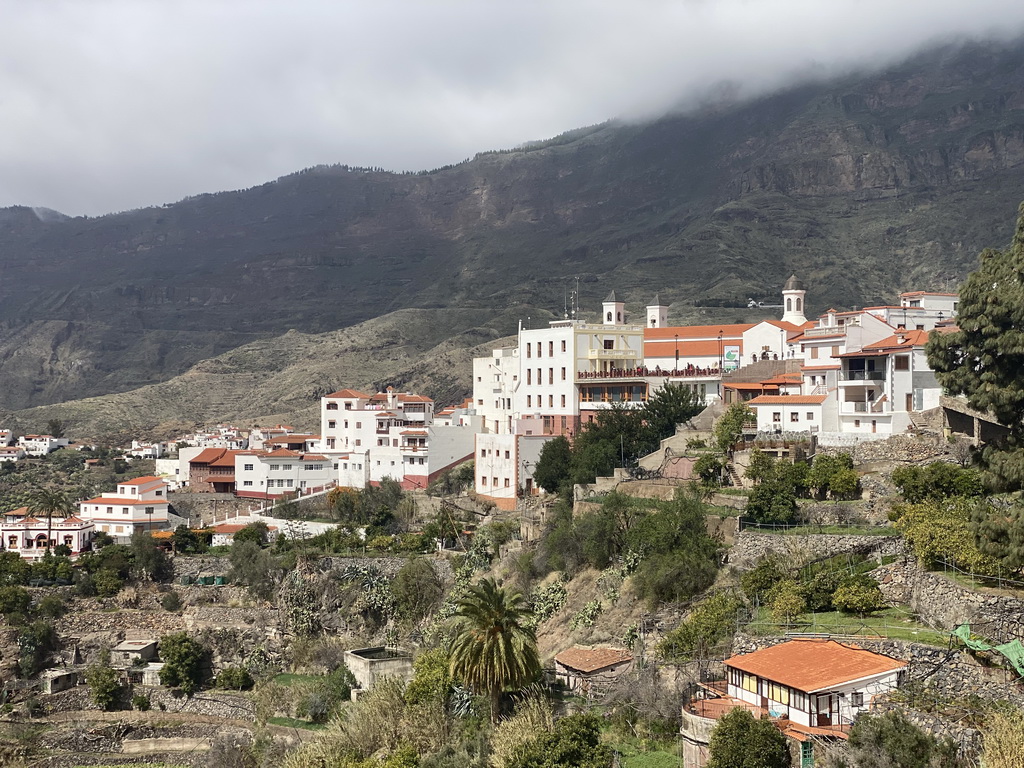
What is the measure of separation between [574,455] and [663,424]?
4.88 m

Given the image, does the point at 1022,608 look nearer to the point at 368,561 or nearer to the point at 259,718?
the point at 259,718

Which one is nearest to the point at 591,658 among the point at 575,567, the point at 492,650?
the point at 492,650

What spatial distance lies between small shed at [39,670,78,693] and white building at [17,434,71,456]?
61.5 meters

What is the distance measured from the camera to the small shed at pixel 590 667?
34.4 m

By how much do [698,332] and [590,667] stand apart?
35.9 meters

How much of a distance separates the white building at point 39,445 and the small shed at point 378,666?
74942 mm

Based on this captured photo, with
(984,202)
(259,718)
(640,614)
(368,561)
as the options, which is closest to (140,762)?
(259,718)

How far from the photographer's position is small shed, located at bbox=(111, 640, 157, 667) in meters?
54.1

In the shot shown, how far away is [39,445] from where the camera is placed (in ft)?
369

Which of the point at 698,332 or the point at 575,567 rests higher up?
the point at 698,332

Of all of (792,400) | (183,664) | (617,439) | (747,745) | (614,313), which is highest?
(614,313)

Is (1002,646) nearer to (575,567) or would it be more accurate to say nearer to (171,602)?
(575,567)

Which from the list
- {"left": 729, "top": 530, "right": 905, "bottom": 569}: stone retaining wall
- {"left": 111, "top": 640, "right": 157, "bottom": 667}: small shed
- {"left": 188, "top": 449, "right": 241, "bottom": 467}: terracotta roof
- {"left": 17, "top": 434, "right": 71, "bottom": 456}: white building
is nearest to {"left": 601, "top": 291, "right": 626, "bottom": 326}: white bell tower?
{"left": 188, "top": 449, "right": 241, "bottom": 467}: terracotta roof

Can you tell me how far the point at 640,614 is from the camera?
1490 inches
